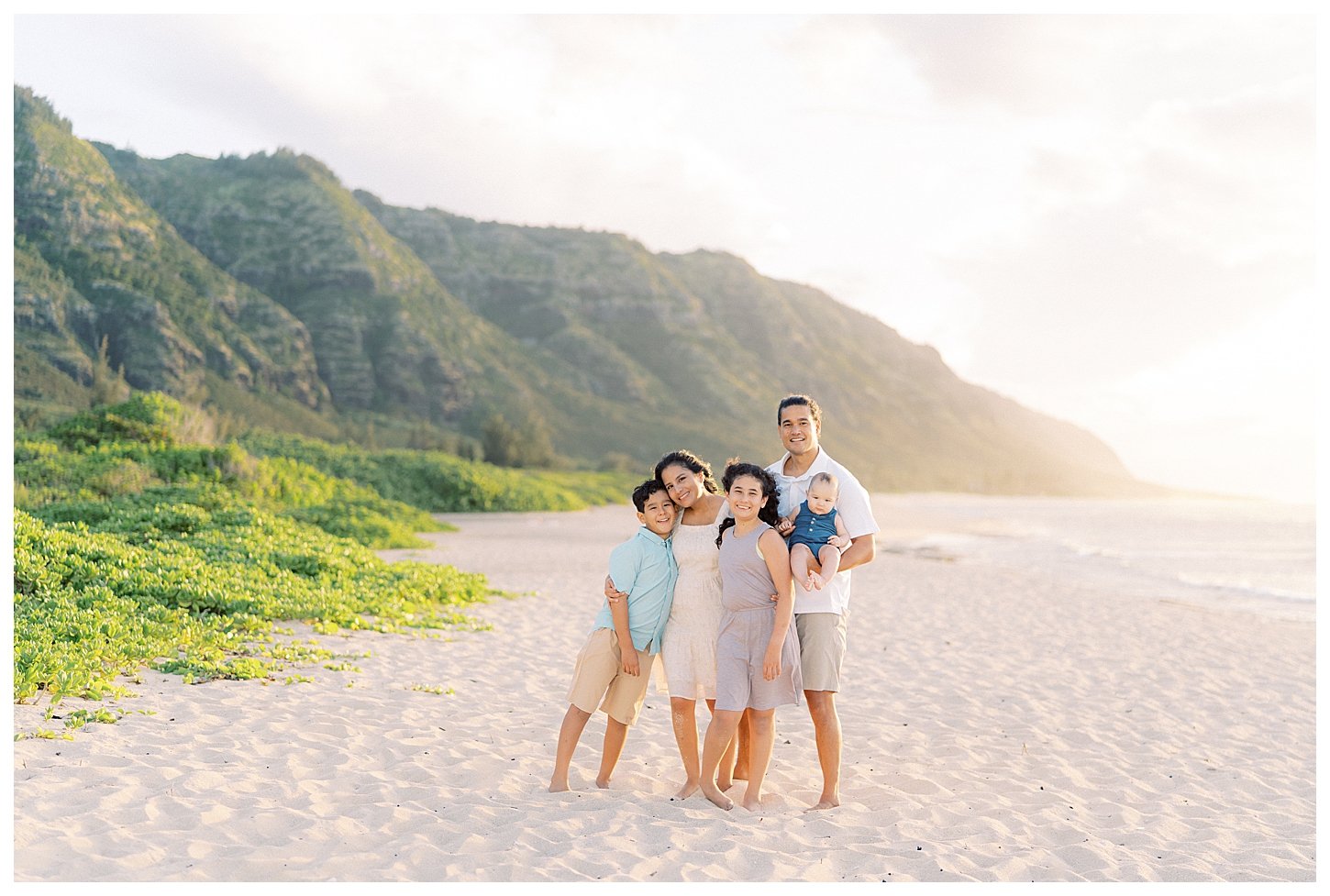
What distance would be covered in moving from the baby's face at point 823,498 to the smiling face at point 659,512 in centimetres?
78

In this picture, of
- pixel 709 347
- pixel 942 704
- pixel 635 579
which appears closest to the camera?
pixel 635 579

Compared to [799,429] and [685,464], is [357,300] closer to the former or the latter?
[685,464]

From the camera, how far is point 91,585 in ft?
24.3

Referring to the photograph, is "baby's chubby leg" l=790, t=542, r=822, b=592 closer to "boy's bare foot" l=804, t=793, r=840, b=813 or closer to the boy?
the boy

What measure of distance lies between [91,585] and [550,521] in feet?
64.0

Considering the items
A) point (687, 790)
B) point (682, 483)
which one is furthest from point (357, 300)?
point (687, 790)

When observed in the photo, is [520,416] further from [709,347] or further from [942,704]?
[942,704]

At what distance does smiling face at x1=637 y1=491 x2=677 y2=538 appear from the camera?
14.4ft

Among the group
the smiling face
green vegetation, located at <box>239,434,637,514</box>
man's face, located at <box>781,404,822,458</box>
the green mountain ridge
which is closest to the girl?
man's face, located at <box>781,404,822,458</box>

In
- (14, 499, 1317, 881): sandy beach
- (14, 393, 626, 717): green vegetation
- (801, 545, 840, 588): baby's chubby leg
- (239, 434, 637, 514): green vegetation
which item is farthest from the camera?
(239, 434, 637, 514): green vegetation

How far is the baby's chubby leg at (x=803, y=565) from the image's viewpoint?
163 inches

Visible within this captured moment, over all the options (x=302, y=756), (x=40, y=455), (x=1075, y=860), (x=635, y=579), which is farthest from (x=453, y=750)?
(x=40, y=455)

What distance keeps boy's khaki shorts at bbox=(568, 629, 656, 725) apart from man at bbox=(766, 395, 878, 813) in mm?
908

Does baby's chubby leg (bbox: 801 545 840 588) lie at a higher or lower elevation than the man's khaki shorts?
higher
